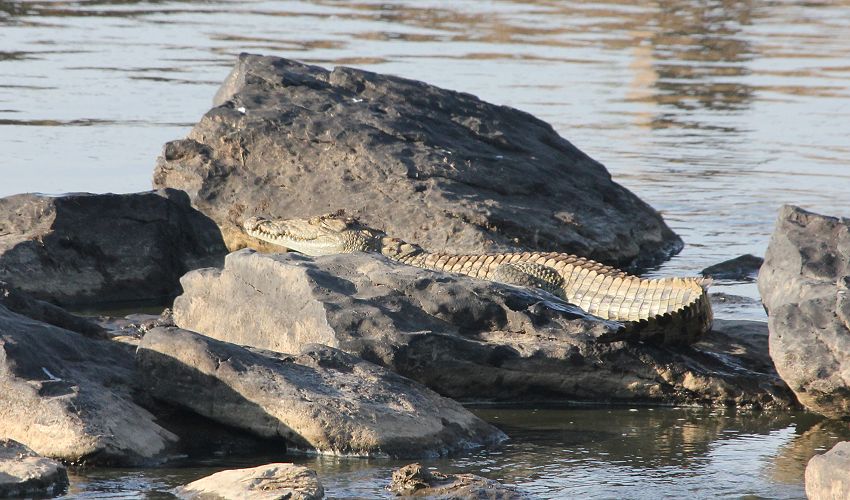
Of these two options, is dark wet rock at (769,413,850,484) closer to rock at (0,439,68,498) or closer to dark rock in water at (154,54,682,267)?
rock at (0,439,68,498)

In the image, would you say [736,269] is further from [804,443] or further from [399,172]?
[804,443]

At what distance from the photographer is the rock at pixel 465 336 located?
19.9 feet

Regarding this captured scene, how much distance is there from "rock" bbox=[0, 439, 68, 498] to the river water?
0.12 meters

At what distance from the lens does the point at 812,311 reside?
5887 mm

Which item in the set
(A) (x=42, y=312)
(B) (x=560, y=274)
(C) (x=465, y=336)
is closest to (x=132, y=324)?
(A) (x=42, y=312)

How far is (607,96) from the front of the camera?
17.1 metres

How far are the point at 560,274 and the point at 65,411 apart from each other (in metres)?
3.52

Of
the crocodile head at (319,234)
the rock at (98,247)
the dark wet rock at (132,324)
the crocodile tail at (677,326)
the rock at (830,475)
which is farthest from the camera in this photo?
the crocodile head at (319,234)

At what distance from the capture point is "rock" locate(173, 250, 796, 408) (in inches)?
239

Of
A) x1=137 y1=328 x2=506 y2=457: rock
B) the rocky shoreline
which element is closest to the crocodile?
the rocky shoreline

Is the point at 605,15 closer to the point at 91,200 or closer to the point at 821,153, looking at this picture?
the point at 821,153

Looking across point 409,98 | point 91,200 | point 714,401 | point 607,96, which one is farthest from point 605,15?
point 714,401

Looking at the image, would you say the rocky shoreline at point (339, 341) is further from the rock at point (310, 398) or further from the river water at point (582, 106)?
the river water at point (582, 106)

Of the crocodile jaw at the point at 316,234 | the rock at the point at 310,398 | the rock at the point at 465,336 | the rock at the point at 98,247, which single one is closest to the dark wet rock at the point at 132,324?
the rock at the point at 465,336
